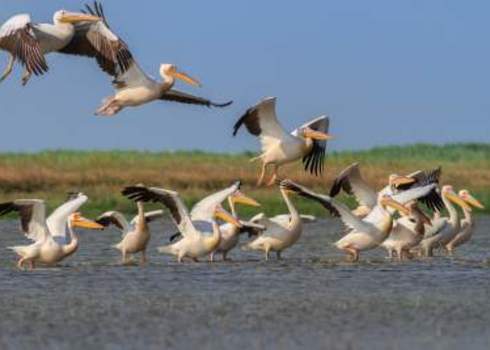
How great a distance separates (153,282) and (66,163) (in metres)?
17.7

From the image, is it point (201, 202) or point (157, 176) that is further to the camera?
point (157, 176)

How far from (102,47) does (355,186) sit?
3.87 meters

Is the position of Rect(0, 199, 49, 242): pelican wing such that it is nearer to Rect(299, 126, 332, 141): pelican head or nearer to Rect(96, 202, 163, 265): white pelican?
Rect(96, 202, 163, 265): white pelican

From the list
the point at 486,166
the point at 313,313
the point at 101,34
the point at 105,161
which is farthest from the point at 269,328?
the point at 486,166

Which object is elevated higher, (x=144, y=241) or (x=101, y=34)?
(x=101, y=34)

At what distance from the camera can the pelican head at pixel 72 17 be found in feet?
39.4

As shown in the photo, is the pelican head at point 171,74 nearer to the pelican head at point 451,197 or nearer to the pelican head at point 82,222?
the pelican head at point 82,222

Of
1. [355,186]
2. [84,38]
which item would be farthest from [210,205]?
[84,38]

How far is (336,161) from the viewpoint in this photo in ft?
104

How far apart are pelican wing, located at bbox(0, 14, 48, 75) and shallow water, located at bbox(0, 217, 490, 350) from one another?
5.19ft

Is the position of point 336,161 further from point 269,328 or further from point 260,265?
point 269,328

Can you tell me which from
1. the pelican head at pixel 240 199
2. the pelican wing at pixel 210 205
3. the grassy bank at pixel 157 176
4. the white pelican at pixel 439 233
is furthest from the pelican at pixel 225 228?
the grassy bank at pixel 157 176

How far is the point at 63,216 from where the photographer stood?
44.4 ft

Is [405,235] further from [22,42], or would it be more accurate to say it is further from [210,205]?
[22,42]
